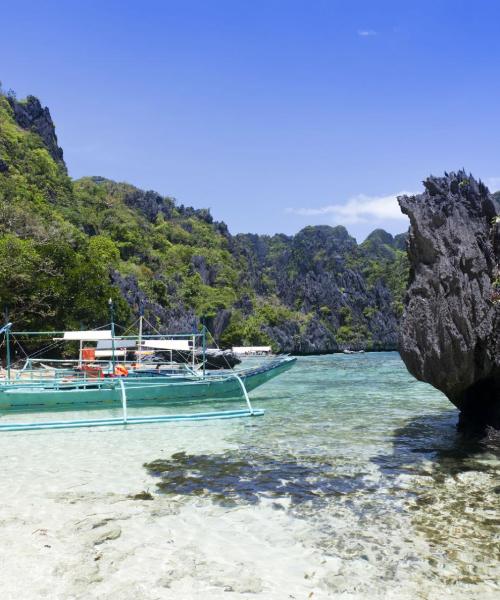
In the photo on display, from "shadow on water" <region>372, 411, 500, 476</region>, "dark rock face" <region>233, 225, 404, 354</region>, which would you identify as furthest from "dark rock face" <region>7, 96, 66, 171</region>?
"shadow on water" <region>372, 411, 500, 476</region>

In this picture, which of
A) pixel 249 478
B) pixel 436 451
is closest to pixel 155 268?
pixel 436 451

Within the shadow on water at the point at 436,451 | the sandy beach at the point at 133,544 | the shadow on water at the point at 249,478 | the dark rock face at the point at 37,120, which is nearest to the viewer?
the sandy beach at the point at 133,544

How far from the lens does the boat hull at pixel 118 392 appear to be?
16.6 metres

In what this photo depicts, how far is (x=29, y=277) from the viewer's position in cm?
3297

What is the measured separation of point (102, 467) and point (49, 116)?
87.1m

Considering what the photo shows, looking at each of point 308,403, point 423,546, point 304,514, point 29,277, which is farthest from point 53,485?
point 29,277

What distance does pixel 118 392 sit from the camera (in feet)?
57.0

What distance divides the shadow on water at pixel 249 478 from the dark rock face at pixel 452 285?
109 inches

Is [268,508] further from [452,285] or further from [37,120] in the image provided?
[37,120]

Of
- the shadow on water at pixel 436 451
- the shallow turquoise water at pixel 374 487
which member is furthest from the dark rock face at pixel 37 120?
the shadow on water at pixel 436 451

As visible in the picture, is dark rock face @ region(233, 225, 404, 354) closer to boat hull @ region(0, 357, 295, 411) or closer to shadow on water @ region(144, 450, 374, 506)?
boat hull @ region(0, 357, 295, 411)

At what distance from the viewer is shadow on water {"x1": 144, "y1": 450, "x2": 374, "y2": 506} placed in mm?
8078

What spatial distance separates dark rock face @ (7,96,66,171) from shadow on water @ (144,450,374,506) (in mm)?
79827

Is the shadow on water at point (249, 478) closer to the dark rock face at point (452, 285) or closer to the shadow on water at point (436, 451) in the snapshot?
the shadow on water at point (436, 451)
